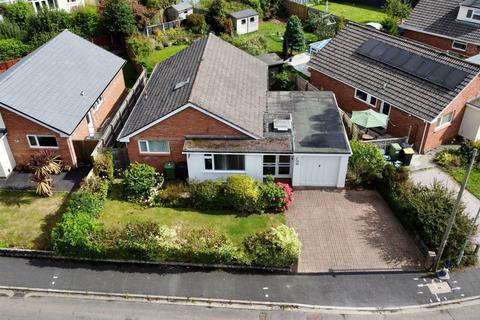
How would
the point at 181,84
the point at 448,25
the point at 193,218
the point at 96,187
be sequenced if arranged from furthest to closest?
the point at 448,25, the point at 181,84, the point at 96,187, the point at 193,218

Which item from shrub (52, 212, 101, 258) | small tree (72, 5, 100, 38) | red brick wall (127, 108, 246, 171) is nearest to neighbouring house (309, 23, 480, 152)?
red brick wall (127, 108, 246, 171)

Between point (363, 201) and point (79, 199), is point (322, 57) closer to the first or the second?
point (363, 201)

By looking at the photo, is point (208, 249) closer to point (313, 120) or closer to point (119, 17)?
point (313, 120)

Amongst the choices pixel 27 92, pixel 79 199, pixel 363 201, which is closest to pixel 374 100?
pixel 363 201

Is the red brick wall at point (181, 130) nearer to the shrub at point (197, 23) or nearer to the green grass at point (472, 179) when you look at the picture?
the green grass at point (472, 179)

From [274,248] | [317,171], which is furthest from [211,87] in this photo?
[274,248]

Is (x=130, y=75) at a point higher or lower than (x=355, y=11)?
lower
